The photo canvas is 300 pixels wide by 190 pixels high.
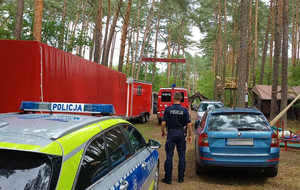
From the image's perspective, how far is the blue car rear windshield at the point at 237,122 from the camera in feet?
17.8

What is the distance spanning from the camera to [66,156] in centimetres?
181

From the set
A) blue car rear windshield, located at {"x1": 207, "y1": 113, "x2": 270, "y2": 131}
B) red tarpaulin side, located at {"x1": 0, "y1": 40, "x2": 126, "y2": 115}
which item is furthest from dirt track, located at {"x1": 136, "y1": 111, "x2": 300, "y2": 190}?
red tarpaulin side, located at {"x1": 0, "y1": 40, "x2": 126, "y2": 115}

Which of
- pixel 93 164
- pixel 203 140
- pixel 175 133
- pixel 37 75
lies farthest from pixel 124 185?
pixel 37 75

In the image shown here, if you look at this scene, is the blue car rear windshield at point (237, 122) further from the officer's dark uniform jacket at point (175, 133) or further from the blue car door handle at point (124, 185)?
the blue car door handle at point (124, 185)

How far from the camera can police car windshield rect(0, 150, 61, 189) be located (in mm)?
1660

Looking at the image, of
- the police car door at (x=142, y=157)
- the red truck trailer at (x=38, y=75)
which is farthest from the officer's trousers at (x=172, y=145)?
the red truck trailer at (x=38, y=75)

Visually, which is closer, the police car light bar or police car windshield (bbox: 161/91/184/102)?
the police car light bar

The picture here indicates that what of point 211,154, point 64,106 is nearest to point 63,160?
point 64,106

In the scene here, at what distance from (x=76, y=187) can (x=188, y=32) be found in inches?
1695

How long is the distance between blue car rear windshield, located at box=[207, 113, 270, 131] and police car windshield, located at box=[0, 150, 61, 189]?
427 cm

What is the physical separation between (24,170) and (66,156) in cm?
27

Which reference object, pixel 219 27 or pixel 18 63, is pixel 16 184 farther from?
pixel 219 27

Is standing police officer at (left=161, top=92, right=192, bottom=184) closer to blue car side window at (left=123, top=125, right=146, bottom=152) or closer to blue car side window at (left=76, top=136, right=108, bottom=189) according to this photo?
blue car side window at (left=123, top=125, right=146, bottom=152)

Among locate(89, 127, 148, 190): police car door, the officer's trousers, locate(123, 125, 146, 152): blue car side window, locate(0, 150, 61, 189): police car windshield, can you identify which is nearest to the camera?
locate(0, 150, 61, 189): police car windshield
